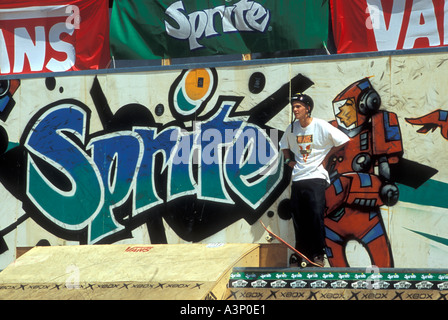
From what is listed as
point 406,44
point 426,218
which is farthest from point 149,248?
point 406,44

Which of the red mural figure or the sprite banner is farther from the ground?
the sprite banner

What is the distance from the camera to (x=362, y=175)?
9539mm

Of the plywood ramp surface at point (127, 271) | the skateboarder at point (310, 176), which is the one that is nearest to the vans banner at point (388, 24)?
the skateboarder at point (310, 176)

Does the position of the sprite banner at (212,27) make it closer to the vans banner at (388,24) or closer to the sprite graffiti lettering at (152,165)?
the vans banner at (388,24)

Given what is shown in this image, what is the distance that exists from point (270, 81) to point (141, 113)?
6.81 feet

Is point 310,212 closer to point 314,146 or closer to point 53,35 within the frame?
point 314,146

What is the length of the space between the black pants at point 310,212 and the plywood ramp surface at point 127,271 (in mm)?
791

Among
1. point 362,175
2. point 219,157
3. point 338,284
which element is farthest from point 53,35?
point 338,284

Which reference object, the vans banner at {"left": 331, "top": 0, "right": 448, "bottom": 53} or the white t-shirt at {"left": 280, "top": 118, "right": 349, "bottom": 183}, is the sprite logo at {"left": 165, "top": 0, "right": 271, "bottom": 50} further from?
the white t-shirt at {"left": 280, "top": 118, "right": 349, "bottom": 183}

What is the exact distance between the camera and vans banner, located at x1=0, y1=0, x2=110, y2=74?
11.3m

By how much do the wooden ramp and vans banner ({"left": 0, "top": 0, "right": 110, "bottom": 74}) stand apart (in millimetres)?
4813

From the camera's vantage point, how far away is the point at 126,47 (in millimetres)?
11031

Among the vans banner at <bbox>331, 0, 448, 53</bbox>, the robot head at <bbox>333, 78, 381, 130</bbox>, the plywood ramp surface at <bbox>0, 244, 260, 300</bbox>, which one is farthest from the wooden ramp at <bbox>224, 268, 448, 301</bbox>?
the vans banner at <bbox>331, 0, 448, 53</bbox>

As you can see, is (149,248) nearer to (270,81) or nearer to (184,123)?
(184,123)
